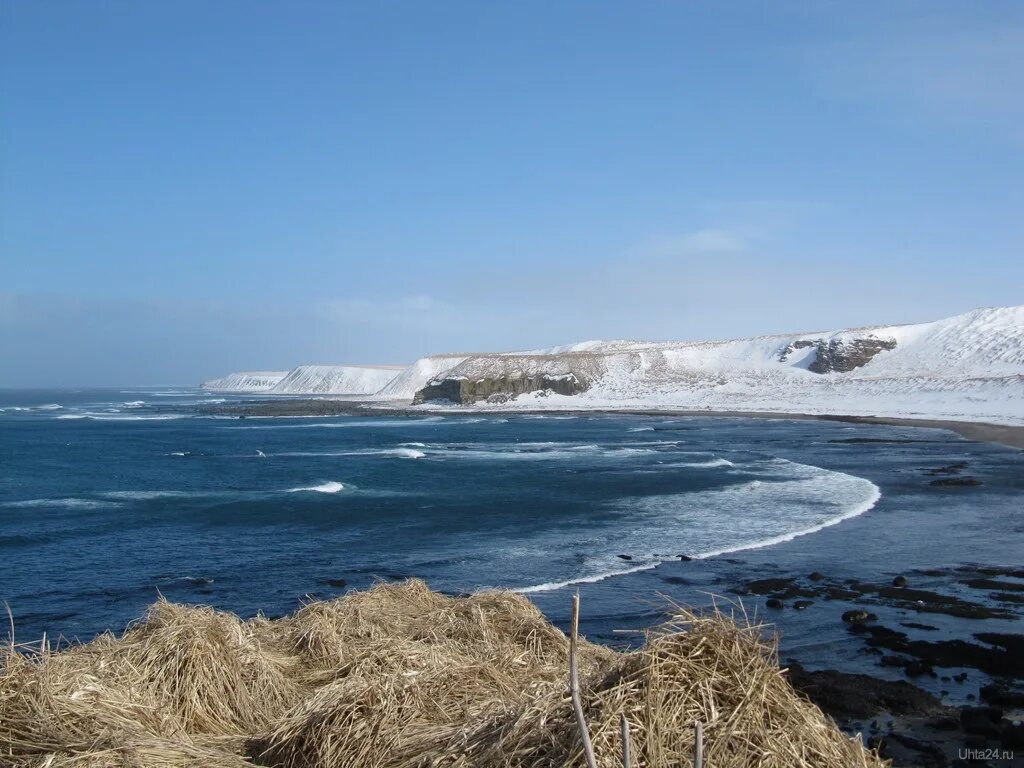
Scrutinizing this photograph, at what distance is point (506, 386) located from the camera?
11356cm

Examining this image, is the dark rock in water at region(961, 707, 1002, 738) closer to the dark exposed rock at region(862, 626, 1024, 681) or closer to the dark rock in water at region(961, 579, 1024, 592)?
the dark exposed rock at region(862, 626, 1024, 681)

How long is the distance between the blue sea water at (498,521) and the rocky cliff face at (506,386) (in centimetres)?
5618

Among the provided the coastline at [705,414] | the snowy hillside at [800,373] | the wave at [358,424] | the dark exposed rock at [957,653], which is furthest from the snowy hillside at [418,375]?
the dark exposed rock at [957,653]

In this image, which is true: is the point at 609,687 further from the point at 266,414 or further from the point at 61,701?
the point at 266,414

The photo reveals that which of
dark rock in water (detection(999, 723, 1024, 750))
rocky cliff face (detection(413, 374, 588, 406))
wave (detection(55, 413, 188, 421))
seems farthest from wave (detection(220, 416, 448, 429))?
dark rock in water (detection(999, 723, 1024, 750))

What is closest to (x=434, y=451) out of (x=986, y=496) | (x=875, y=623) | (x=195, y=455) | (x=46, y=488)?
(x=195, y=455)

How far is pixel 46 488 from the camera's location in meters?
38.3

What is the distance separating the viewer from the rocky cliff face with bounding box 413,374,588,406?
112 m

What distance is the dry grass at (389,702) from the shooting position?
12.7 ft

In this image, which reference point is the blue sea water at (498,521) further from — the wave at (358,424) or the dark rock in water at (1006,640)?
the wave at (358,424)

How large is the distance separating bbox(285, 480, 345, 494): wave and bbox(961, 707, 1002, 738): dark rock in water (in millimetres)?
28306

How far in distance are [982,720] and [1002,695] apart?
1.07m

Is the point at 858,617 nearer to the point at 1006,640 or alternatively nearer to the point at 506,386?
the point at 1006,640

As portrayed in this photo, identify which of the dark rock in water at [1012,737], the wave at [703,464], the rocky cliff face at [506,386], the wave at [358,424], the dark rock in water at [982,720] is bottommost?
the dark rock in water at [982,720]
